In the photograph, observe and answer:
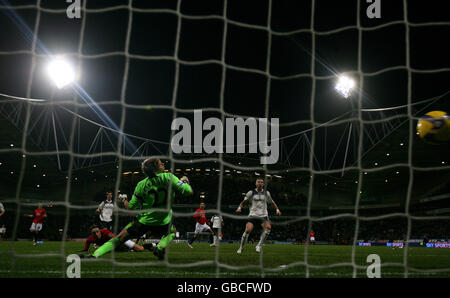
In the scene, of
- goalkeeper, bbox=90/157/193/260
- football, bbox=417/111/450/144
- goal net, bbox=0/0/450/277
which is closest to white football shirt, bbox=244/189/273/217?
goal net, bbox=0/0/450/277

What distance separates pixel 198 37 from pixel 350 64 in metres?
8.68

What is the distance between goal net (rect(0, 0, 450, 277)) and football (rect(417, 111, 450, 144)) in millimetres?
166

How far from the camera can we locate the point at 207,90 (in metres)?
16.1

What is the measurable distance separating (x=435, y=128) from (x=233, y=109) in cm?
1182

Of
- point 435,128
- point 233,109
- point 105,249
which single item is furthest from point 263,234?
point 233,109

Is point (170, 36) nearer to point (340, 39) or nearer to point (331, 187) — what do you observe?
point (340, 39)

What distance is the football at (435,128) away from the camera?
454cm

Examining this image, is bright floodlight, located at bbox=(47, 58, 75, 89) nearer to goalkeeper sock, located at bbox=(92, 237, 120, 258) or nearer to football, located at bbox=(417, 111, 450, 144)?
goalkeeper sock, located at bbox=(92, 237, 120, 258)

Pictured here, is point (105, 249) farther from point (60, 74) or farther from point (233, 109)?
point (233, 109)

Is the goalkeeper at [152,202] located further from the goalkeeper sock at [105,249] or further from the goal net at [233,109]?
the goal net at [233,109]

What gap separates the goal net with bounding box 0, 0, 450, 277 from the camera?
452 cm

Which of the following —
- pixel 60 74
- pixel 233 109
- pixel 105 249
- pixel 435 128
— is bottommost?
pixel 105 249

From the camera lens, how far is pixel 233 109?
632 inches

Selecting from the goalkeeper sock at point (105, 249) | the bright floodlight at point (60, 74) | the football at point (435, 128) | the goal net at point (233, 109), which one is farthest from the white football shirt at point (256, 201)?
the bright floodlight at point (60, 74)
